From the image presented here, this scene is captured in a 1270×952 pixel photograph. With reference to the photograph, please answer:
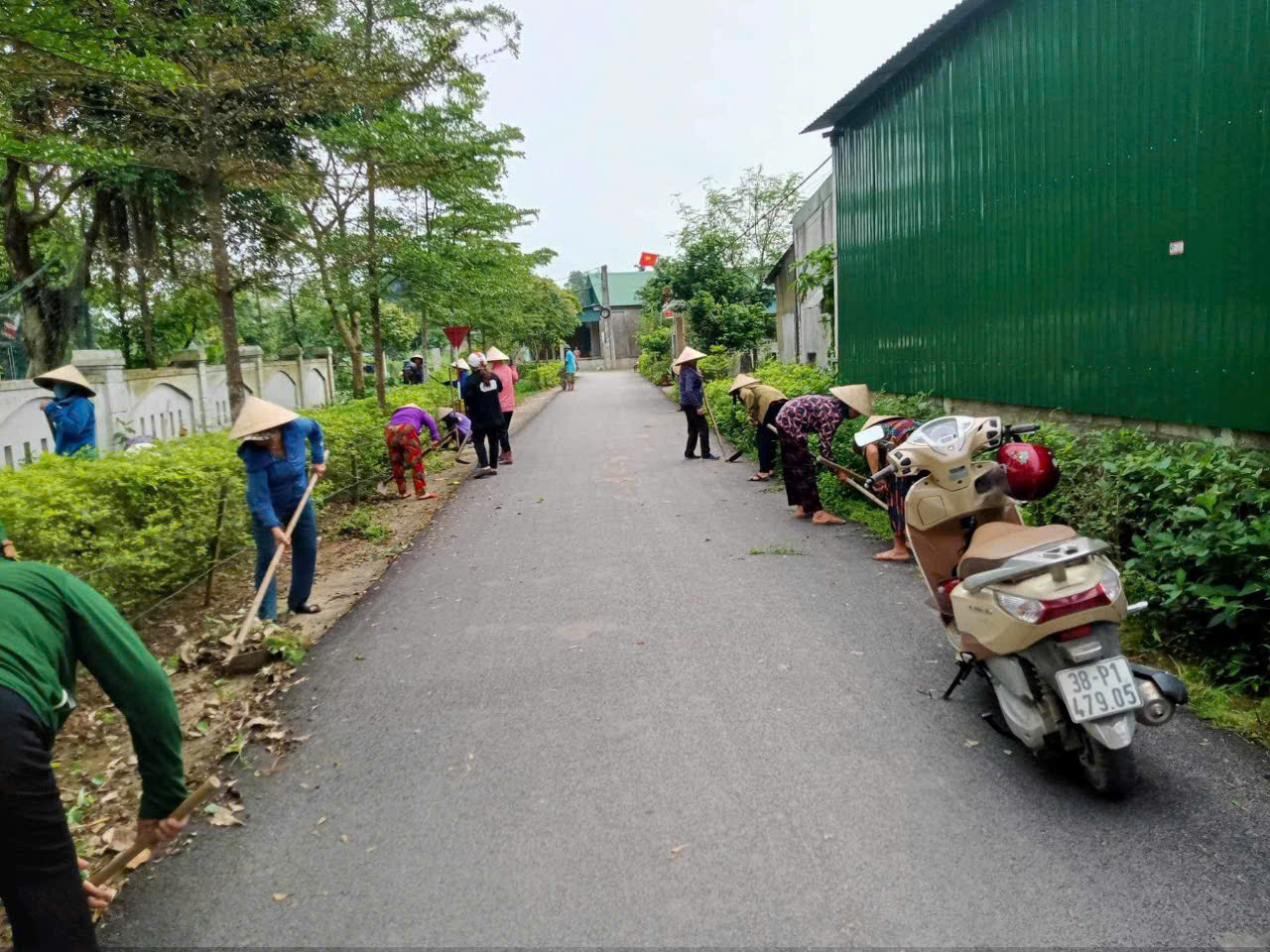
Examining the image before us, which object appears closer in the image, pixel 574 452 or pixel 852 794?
pixel 852 794

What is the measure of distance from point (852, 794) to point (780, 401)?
24.7ft

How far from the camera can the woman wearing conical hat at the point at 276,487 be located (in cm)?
595

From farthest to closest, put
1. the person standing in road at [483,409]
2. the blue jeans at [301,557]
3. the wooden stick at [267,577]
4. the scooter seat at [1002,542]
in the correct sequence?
the person standing in road at [483,409] → the blue jeans at [301,557] → the wooden stick at [267,577] → the scooter seat at [1002,542]

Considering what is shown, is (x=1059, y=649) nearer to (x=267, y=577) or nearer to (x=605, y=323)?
(x=267, y=577)

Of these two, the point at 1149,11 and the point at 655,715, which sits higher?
the point at 1149,11

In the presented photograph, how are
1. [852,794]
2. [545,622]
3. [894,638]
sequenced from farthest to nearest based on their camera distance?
[545,622] < [894,638] < [852,794]

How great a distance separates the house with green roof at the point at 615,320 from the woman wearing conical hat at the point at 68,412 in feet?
179

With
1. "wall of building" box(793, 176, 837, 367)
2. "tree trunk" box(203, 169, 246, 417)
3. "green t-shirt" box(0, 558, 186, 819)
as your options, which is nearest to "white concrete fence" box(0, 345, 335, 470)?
"tree trunk" box(203, 169, 246, 417)

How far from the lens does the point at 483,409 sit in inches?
513

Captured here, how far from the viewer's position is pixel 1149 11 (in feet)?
19.7

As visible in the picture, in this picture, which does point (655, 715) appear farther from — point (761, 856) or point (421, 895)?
point (421, 895)

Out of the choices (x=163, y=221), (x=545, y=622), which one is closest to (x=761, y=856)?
(x=545, y=622)

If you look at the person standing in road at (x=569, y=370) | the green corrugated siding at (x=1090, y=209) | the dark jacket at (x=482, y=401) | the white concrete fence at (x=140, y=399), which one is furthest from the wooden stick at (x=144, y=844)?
the person standing in road at (x=569, y=370)

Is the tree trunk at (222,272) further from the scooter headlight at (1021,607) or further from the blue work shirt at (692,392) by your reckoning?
the scooter headlight at (1021,607)
